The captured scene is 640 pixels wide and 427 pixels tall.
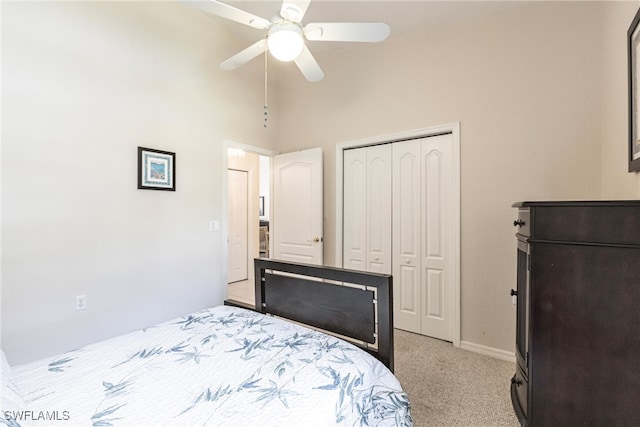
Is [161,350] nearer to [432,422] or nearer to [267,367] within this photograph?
[267,367]

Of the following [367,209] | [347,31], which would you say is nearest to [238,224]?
[367,209]

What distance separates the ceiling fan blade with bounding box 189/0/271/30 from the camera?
1.65m

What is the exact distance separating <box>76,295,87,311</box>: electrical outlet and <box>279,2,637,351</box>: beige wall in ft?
9.77

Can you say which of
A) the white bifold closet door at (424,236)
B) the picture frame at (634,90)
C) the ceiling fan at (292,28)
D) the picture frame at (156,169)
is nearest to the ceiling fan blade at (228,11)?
the ceiling fan at (292,28)

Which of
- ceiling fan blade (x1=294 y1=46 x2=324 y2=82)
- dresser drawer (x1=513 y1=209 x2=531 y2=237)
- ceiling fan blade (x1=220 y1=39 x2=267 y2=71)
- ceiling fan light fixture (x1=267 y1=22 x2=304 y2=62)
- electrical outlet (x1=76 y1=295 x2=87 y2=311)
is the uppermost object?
ceiling fan blade (x1=220 y1=39 x2=267 y2=71)

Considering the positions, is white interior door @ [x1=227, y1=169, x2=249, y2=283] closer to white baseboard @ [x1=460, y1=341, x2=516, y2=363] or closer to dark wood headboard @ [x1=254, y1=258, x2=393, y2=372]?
dark wood headboard @ [x1=254, y1=258, x2=393, y2=372]

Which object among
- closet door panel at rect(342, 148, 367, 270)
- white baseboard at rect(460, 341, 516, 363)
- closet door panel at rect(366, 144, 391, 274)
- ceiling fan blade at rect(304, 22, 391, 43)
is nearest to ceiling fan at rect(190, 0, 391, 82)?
ceiling fan blade at rect(304, 22, 391, 43)

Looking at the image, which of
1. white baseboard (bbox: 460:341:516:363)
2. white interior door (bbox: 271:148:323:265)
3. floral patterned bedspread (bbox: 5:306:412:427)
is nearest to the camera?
floral patterned bedspread (bbox: 5:306:412:427)

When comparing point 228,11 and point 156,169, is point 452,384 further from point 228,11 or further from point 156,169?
point 156,169

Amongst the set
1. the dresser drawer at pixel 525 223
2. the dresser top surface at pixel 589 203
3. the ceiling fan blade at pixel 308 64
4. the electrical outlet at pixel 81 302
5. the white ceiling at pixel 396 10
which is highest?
the white ceiling at pixel 396 10

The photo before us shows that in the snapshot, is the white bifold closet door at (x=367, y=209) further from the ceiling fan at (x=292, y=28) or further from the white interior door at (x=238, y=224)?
the white interior door at (x=238, y=224)

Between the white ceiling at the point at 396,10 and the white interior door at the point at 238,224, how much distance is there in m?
2.71

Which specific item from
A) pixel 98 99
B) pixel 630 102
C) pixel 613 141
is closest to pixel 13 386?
pixel 98 99

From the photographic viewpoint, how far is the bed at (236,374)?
3.11ft
